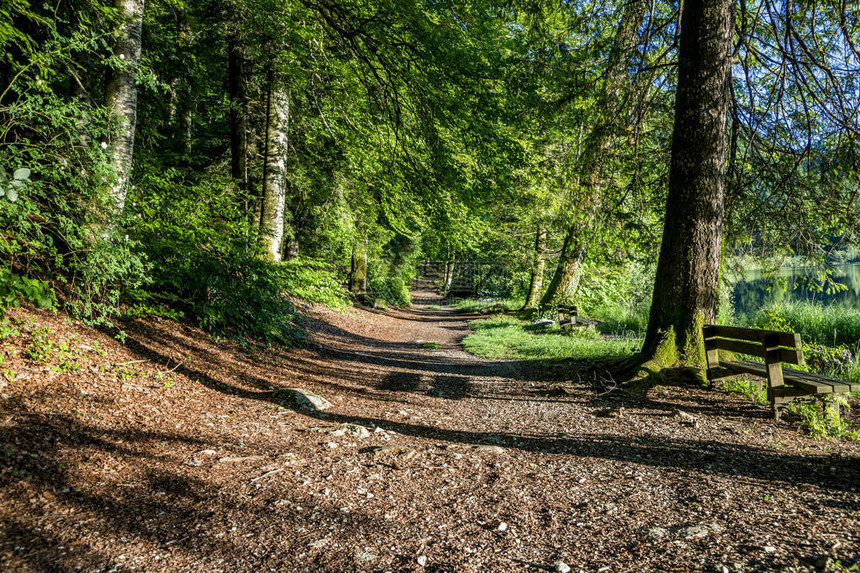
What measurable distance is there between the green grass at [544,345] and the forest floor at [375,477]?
289cm

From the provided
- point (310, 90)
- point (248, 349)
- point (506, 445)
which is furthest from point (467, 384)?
point (310, 90)

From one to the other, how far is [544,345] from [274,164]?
7.03m

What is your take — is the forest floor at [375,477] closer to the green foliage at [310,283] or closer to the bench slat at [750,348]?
the bench slat at [750,348]

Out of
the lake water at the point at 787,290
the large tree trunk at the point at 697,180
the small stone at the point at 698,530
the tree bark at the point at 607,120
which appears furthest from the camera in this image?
the tree bark at the point at 607,120

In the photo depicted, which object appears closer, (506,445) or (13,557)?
(13,557)

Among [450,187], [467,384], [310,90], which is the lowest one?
[467,384]

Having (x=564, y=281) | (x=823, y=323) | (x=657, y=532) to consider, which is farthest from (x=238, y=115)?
(x=823, y=323)

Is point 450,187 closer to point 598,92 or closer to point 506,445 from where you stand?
point 598,92

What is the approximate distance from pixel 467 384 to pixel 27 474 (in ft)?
17.2

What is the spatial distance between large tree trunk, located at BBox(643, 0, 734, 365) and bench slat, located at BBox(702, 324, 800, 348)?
0.81 ft

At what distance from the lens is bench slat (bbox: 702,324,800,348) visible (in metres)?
4.28

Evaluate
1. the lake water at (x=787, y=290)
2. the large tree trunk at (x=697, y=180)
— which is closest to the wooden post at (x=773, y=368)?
the lake water at (x=787, y=290)

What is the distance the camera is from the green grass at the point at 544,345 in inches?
328

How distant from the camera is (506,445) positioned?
3.97 metres
